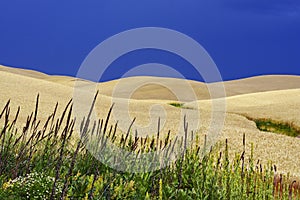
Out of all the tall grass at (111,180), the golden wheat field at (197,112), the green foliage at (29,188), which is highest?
the golden wheat field at (197,112)

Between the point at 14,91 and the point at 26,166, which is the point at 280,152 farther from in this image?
the point at 14,91

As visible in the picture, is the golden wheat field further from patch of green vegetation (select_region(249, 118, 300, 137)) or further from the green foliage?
the green foliage

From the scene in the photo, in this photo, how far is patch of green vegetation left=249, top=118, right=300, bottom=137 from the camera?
24.1m

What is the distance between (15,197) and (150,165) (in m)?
2.21

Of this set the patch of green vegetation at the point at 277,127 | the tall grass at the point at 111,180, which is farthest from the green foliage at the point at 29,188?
the patch of green vegetation at the point at 277,127

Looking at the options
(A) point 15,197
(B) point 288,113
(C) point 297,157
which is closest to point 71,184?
(A) point 15,197

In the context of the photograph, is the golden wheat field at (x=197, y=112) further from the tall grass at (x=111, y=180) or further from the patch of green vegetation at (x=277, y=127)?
the tall grass at (x=111, y=180)

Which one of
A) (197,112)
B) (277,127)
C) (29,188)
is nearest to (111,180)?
(29,188)

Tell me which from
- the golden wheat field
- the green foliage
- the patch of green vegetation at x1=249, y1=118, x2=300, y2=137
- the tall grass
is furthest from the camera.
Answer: the patch of green vegetation at x1=249, y1=118, x2=300, y2=137

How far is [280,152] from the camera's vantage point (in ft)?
51.9

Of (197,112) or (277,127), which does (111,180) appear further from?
(277,127)

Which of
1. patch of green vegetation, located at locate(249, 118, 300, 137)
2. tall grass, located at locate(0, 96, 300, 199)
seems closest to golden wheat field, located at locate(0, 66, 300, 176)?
patch of green vegetation, located at locate(249, 118, 300, 137)

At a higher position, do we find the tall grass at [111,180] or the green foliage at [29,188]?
the tall grass at [111,180]

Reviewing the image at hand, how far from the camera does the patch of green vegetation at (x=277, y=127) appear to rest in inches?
949
